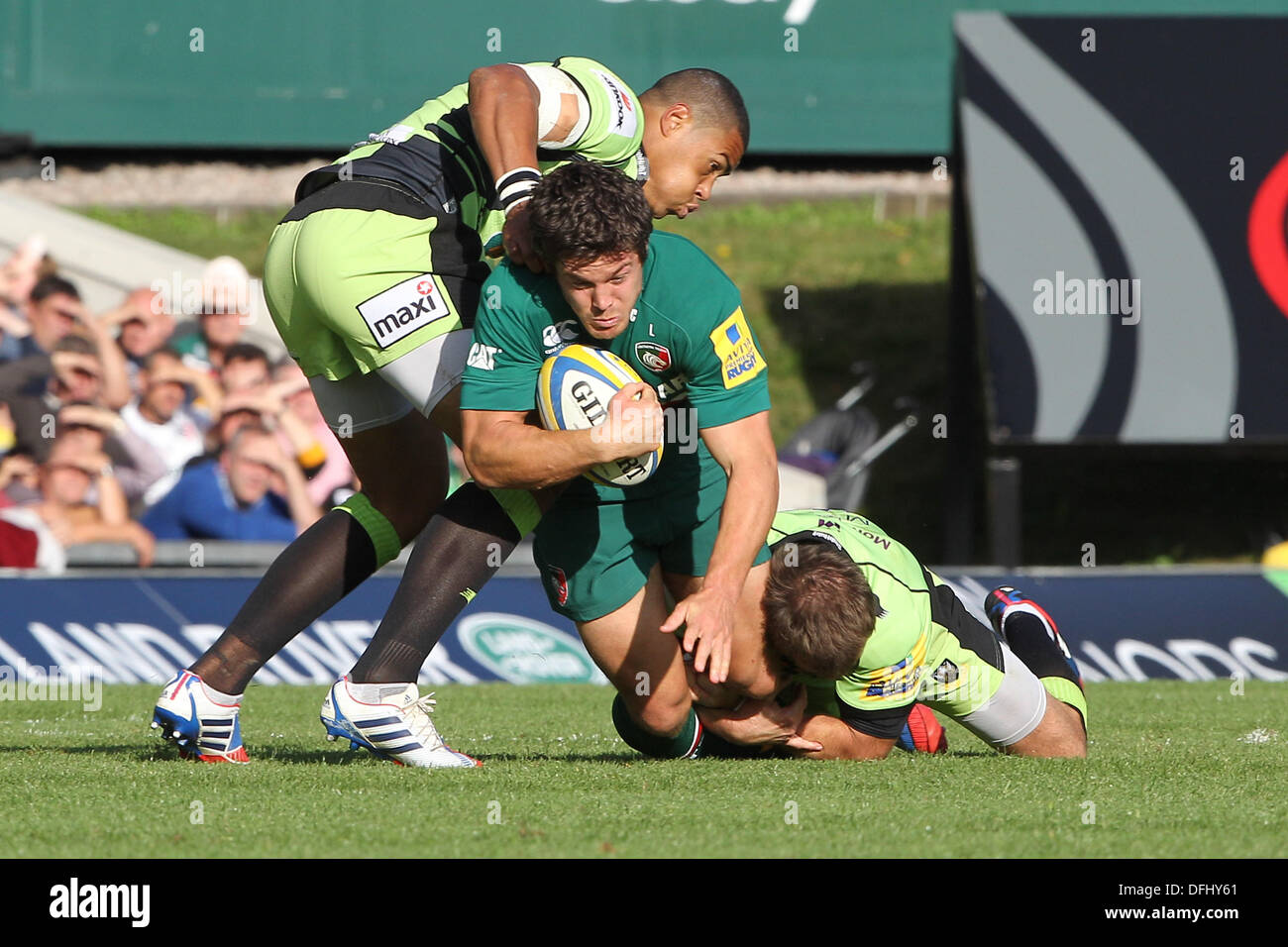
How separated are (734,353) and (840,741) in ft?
4.13

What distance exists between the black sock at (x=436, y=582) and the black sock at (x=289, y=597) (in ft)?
0.92

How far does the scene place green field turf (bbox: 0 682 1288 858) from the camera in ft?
→ 10.4

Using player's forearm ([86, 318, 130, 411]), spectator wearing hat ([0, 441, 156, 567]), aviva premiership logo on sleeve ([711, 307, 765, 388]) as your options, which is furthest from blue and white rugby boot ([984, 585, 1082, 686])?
player's forearm ([86, 318, 130, 411])

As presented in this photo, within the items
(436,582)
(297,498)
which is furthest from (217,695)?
(297,498)

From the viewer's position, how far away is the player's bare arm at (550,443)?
3.85 metres

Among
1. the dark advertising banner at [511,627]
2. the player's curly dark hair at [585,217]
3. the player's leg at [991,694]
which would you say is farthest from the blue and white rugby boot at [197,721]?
the dark advertising banner at [511,627]

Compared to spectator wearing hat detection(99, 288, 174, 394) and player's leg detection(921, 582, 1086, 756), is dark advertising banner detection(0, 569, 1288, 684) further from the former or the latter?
player's leg detection(921, 582, 1086, 756)

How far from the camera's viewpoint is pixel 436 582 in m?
4.25

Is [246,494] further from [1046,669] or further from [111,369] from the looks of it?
[1046,669]

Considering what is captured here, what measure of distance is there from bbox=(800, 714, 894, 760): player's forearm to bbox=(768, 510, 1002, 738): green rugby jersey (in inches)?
1.2

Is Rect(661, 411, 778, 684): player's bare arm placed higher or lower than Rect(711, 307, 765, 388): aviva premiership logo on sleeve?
lower

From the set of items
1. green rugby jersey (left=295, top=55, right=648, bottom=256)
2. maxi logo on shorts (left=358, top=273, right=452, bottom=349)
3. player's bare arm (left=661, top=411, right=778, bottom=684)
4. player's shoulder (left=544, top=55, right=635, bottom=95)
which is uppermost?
player's shoulder (left=544, top=55, right=635, bottom=95)
